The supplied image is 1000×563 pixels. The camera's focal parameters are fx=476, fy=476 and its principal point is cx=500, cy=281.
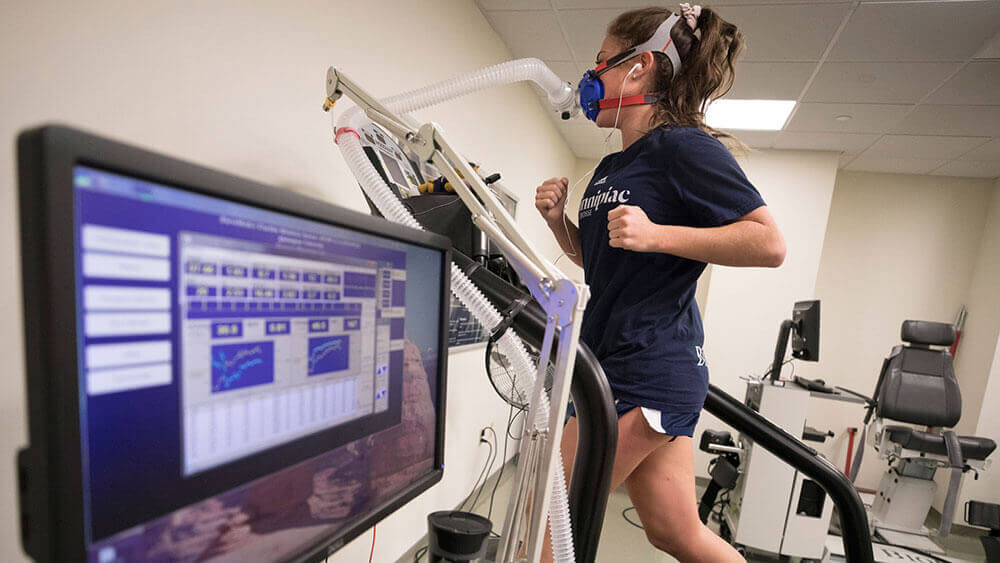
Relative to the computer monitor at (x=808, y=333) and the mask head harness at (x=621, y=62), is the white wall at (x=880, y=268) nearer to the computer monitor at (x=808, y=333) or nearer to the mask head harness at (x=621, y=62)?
the computer monitor at (x=808, y=333)

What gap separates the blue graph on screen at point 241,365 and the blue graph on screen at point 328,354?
0.14ft

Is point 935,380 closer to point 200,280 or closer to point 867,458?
point 867,458

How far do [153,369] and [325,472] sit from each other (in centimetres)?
21

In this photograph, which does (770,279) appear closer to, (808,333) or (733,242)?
(808,333)

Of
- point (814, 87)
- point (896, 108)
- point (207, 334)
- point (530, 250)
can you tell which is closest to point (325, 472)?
point (207, 334)

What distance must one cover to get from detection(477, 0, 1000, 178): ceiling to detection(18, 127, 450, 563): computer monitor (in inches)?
86.9

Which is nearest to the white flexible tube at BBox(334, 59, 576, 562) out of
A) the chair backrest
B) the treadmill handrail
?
the treadmill handrail

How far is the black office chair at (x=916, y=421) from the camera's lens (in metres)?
2.90

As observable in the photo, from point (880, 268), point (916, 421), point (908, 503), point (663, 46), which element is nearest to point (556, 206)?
point (663, 46)

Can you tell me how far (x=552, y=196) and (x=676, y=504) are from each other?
0.70m

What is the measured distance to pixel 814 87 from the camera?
2746 mm

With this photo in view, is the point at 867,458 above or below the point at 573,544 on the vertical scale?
below

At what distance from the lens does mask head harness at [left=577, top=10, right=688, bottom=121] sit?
982 millimetres

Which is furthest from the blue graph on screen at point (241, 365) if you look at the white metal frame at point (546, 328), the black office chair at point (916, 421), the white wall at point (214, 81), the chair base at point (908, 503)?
the chair base at point (908, 503)
